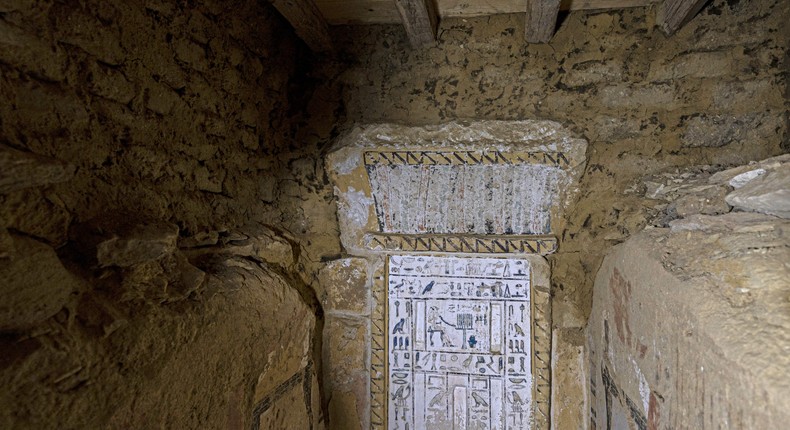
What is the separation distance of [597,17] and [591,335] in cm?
141

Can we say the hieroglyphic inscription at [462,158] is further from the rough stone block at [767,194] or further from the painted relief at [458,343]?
the rough stone block at [767,194]

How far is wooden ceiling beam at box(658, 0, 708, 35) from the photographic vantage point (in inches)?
75.0

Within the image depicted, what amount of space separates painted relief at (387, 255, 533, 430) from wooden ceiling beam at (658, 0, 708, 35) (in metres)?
1.16

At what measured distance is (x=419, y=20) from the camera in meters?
2.08

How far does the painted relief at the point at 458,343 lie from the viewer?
2.37 metres

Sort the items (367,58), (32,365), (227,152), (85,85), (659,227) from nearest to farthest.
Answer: (32,365) → (85,85) → (659,227) → (227,152) → (367,58)

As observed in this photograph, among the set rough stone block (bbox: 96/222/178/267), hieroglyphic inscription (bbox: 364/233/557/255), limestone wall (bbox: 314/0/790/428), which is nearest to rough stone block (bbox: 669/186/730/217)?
limestone wall (bbox: 314/0/790/428)

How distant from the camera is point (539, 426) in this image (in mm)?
2365

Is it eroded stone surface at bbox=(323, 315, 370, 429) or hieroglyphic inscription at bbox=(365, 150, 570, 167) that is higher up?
hieroglyphic inscription at bbox=(365, 150, 570, 167)

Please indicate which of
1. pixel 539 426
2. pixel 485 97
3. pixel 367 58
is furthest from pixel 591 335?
pixel 367 58

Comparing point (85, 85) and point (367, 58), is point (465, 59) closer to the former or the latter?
point (367, 58)

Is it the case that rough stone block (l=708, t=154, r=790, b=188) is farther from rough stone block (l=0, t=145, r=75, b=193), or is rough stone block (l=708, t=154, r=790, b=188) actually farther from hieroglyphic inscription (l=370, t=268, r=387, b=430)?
rough stone block (l=0, t=145, r=75, b=193)

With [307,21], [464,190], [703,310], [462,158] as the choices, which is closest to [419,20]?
[307,21]

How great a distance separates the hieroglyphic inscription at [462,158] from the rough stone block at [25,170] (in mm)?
1323
